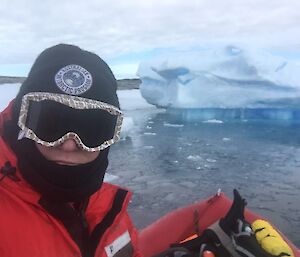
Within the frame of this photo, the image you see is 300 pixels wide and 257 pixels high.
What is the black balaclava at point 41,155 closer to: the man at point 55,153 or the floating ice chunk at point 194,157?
the man at point 55,153

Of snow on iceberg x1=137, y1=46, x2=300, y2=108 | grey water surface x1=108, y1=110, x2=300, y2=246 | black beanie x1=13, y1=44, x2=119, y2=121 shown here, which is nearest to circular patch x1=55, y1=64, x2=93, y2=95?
black beanie x1=13, y1=44, x2=119, y2=121

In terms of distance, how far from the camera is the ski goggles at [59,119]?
117 cm

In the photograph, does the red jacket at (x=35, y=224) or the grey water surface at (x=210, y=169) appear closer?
the red jacket at (x=35, y=224)

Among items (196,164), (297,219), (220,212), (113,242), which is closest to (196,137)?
(196,164)

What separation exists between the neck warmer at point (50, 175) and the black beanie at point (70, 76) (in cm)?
13

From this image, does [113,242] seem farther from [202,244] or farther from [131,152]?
[131,152]

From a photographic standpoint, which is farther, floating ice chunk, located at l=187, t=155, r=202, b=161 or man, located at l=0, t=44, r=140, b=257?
floating ice chunk, located at l=187, t=155, r=202, b=161

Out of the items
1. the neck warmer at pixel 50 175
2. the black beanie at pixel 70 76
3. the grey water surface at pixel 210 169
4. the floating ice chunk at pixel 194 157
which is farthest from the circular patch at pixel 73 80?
the floating ice chunk at pixel 194 157

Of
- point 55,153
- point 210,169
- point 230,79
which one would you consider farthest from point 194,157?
point 55,153

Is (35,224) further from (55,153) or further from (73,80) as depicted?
(73,80)

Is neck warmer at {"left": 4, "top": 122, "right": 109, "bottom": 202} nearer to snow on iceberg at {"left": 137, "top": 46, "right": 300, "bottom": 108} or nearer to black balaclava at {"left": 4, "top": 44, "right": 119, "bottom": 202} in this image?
black balaclava at {"left": 4, "top": 44, "right": 119, "bottom": 202}

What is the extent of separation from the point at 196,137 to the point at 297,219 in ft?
18.5

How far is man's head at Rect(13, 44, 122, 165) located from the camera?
46.1 inches

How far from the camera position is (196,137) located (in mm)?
9820
